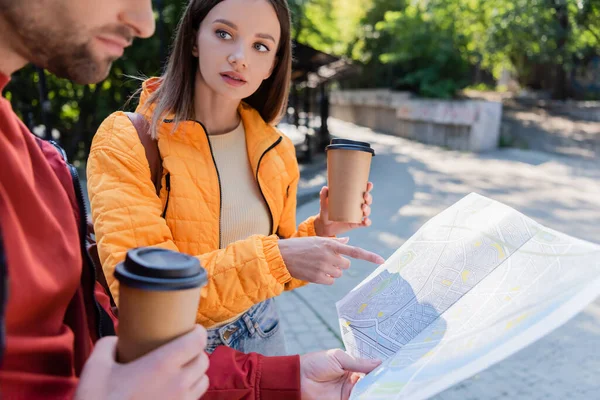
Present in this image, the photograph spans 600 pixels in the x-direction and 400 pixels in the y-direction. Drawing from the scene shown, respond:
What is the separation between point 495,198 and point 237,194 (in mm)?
6659

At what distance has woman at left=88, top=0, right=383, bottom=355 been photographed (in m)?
1.43

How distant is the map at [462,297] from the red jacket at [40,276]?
1.84 ft

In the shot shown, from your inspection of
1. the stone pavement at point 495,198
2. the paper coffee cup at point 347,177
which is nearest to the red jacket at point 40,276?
the paper coffee cup at point 347,177

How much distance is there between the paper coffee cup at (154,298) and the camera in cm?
75

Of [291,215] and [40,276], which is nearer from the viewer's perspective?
[40,276]

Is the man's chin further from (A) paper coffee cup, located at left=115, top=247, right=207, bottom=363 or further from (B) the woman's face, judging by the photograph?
(B) the woman's face

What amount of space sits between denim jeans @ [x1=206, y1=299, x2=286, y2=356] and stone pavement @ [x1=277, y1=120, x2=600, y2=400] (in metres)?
1.86

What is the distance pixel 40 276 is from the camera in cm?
82

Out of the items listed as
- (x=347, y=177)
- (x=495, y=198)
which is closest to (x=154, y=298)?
(x=347, y=177)

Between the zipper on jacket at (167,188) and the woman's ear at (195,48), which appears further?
the woman's ear at (195,48)

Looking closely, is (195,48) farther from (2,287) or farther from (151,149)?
(2,287)

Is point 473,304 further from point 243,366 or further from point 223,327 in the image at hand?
point 223,327

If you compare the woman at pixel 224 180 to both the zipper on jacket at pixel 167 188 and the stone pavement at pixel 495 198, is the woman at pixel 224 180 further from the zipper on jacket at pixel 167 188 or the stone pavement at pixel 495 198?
the stone pavement at pixel 495 198

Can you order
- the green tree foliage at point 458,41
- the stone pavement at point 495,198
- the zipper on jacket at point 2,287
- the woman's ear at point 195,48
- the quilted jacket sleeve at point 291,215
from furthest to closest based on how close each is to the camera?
the green tree foliage at point 458,41
the stone pavement at point 495,198
the quilted jacket sleeve at point 291,215
the woman's ear at point 195,48
the zipper on jacket at point 2,287
